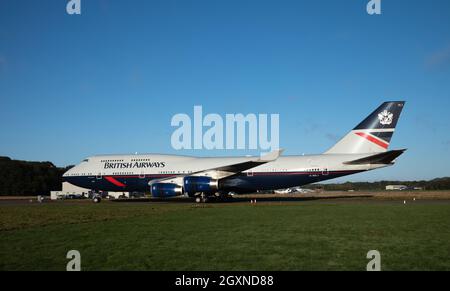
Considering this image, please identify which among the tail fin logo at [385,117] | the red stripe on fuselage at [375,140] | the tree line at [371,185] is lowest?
the tree line at [371,185]

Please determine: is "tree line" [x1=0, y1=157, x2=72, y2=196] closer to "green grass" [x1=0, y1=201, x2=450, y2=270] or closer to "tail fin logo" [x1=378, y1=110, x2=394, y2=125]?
"tail fin logo" [x1=378, y1=110, x2=394, y2=125]

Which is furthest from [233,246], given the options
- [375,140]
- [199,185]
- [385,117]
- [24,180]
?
[24,180]

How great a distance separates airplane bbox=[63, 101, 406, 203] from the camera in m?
31.3

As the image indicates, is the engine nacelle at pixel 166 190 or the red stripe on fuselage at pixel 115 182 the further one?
the red stripe on fuselage at pixel 115 182

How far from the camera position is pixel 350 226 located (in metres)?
13.7

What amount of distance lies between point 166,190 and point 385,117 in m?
18.9

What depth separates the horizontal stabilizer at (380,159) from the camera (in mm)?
28081

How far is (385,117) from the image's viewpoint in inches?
1271

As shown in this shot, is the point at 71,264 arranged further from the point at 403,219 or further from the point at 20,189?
the point at 20,189

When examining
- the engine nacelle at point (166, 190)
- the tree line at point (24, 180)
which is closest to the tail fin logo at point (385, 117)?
the engine nacelle at point (166, 190)

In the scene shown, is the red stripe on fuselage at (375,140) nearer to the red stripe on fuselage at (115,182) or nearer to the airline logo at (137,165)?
the airline logo at (137,165)

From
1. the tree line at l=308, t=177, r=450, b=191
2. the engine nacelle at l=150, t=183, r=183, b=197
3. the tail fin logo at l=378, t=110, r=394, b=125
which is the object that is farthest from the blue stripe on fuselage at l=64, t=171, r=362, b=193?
the tree line at l=308, t=177, r=450, b=191

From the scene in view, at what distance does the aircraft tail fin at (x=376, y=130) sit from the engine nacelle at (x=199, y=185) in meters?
11.8
